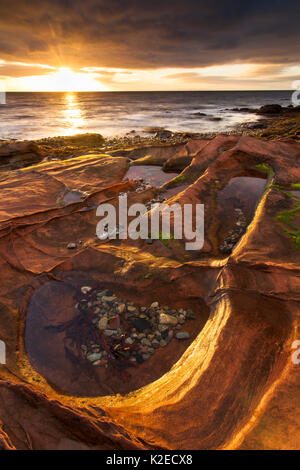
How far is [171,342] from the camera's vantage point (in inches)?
180

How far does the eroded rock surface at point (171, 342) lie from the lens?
8.79ft

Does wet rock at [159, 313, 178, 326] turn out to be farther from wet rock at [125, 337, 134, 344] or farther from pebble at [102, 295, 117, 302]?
pebble at [102, 295, 117, 302]

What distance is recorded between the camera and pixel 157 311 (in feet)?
16.8

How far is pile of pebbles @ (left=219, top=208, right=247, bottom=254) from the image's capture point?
21.1ft

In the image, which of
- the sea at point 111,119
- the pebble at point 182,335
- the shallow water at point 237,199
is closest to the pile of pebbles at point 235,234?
the shallow water at point 237,199

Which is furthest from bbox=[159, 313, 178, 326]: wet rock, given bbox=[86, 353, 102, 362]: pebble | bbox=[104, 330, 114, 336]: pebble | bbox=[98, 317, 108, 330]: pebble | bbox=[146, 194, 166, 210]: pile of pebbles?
bbox=[146, 194, 166, 210]: pile of pebbles

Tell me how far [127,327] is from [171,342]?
0.94 metres

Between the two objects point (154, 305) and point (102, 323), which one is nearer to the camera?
point (102, 323)

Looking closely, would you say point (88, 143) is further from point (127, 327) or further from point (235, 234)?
point (127, 327)

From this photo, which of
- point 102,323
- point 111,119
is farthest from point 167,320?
point 111,119

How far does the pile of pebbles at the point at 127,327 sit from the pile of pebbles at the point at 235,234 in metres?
2.21

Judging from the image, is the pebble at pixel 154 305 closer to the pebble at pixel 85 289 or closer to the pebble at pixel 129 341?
the pebble at pixel 129 341

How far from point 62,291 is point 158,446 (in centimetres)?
397

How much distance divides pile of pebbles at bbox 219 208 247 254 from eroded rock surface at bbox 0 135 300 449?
0.14 meters
